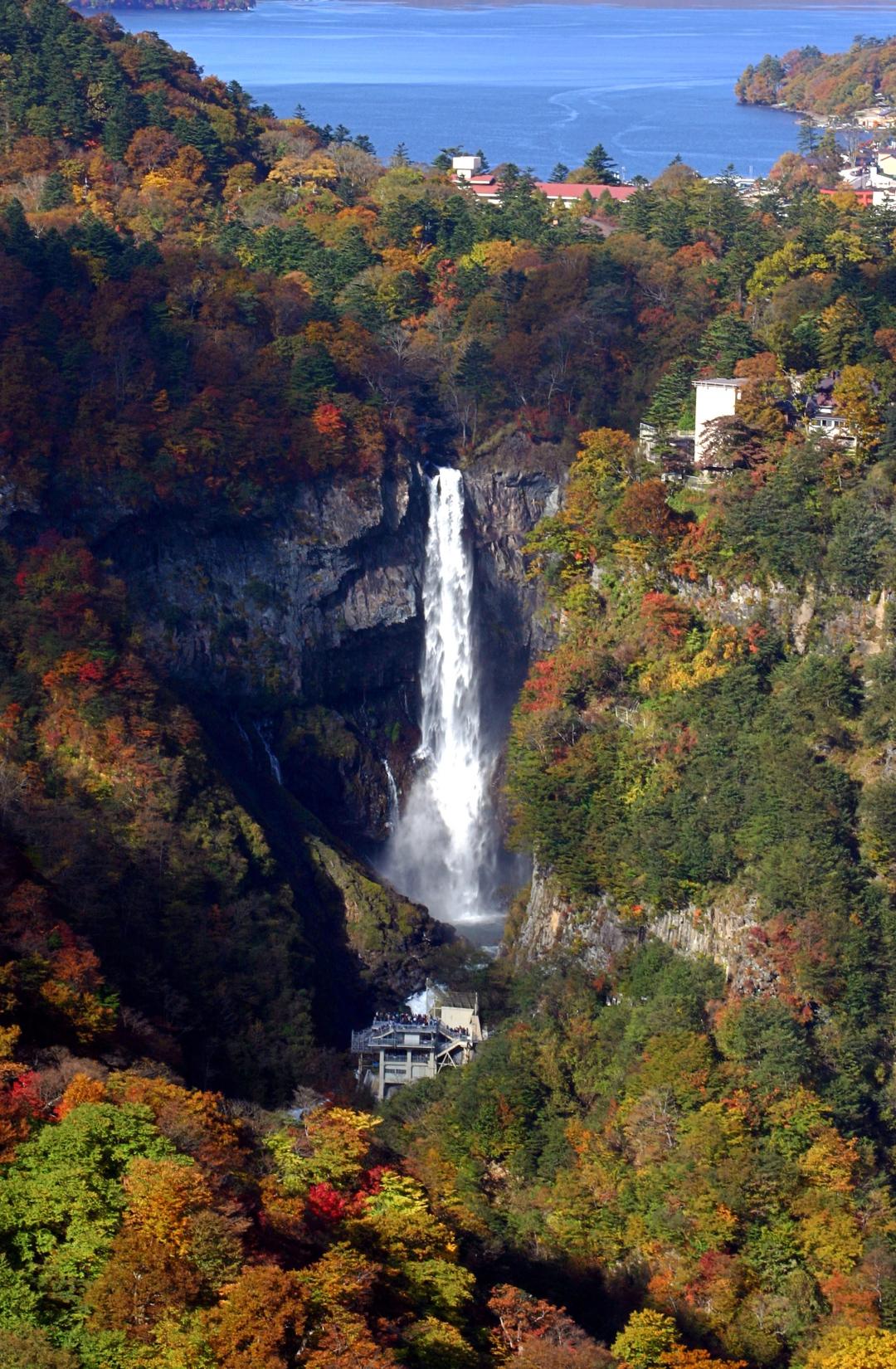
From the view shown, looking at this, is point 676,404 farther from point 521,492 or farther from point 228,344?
point 228,344

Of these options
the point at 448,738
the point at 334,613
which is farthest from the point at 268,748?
the point at 448,738

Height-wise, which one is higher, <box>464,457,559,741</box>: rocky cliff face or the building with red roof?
the building with red roof

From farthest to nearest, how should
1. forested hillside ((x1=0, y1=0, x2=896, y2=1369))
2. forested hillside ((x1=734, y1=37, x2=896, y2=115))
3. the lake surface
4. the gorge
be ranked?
forested hillside ((x1=734, y1=37, x2=896, y2=115)) < the lake surface < the gorge < forested hillside ((x1=0, y1=0, x2=896, y2=1369))

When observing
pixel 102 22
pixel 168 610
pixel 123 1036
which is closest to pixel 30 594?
pixel 168 610

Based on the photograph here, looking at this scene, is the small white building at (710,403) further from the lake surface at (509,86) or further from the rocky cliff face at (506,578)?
the lake surface at (509,86)

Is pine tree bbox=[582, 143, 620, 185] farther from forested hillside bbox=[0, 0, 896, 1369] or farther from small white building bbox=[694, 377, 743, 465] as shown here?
small white building bbox=[694, 377, 743, 465]

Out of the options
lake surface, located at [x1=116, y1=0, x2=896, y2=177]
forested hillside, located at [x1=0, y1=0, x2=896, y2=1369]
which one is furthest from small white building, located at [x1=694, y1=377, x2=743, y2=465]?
lake surface, located at [x1=116, y1=0, x2=896, y2=177]
